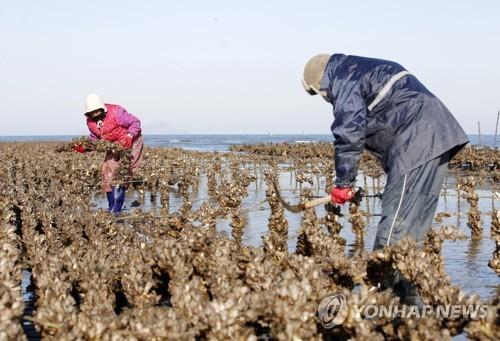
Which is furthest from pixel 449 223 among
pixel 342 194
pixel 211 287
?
pixel 211 287

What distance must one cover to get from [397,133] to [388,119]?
0.43 feet

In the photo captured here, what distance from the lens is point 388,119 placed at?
524cm

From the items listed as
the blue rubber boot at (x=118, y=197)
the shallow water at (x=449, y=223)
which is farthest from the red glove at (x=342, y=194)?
the blue rubber boot at (x=118, y=197)

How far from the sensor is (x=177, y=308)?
13.6ft

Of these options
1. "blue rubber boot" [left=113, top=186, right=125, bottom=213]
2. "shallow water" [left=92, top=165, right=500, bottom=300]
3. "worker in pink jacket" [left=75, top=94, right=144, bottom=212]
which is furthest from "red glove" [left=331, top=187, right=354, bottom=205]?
"blue rubber boot" [left=113, top=186, right=125, bottom=213]

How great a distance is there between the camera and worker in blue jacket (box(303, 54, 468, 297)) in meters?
5.14

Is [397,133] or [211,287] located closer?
[211,287]

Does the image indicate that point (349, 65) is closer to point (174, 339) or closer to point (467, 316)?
point (467, 316)

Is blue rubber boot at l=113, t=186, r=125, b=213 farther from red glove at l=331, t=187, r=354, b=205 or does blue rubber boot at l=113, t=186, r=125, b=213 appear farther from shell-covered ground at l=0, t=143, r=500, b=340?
red glove at l=331, t=187, r=354, b=205

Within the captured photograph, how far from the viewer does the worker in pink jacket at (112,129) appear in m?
10.4

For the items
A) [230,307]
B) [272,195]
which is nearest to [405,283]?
[230,307]

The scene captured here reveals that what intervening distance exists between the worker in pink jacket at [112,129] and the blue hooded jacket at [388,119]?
232 inches

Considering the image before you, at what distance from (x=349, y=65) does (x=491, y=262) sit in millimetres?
2509

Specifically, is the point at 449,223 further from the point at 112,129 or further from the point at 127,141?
the point at 112,129
